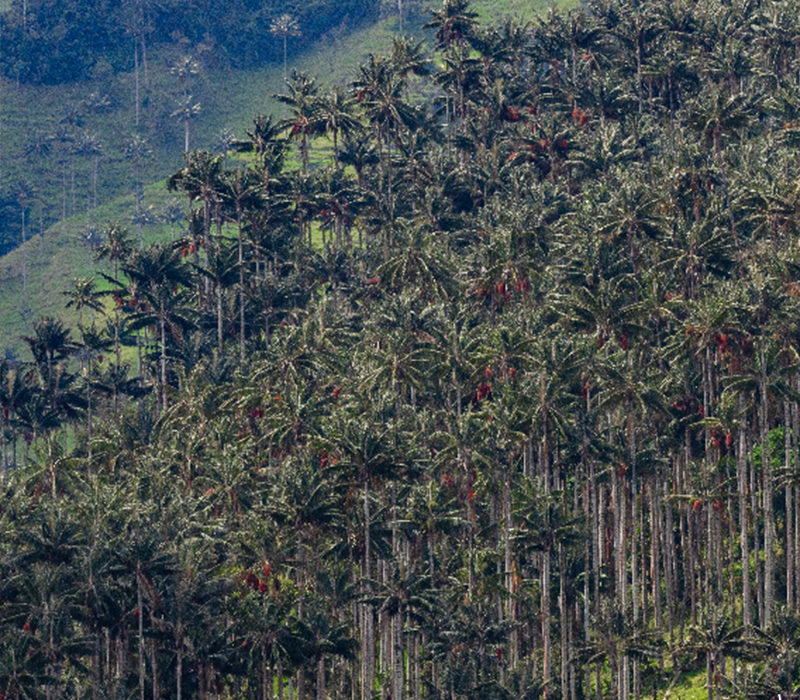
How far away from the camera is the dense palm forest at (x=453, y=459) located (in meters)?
104

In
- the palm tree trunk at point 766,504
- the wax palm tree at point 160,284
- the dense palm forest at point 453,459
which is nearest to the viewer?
the dense palm forest at point 453,459

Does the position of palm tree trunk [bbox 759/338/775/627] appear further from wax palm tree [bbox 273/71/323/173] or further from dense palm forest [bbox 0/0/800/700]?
wax palm tree [bbox 273/71/323/173]

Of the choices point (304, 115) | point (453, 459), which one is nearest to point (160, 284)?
point (304, 115)

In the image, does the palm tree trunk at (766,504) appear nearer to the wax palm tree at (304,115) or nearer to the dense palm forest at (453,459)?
the dense palm forest at (453,459)

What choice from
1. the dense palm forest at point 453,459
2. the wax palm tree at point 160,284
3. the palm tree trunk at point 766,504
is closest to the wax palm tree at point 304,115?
the dense palm forest at point 453,459

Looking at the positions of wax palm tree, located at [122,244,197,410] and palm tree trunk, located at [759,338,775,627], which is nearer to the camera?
palm tree trunk, located at [759,338,775,627]

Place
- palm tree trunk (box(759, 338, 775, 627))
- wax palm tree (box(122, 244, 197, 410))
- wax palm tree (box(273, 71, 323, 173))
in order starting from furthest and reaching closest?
wax palm tree (box(273, 71, 323, 173)) → wax palm tree (box(122, 244, 197, 410)) → palm tree trunk (box(759, 338, 775, 627))

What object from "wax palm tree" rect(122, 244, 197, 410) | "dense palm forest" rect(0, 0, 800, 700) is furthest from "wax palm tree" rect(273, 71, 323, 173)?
"wax palm tree" rect(122, 244, 197, 410)

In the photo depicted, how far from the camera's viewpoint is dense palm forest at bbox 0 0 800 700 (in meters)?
104

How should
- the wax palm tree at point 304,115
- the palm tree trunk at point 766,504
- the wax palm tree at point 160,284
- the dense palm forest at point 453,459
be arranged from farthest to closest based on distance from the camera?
1. the wax palm tree at point 304,115
2. the wax palm tree at point 160,284
3. the palm tree trunk at point 766,504
4. the dense palm forest at point 453,459

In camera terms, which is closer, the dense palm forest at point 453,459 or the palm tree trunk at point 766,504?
the dense palm forest at point 453,459

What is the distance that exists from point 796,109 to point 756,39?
1911 centimetres

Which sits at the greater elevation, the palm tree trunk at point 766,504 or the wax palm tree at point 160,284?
the wax palm tree at point 160,284

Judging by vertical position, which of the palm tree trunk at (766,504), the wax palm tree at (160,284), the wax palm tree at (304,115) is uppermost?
the wax palm tree at (304,115)
